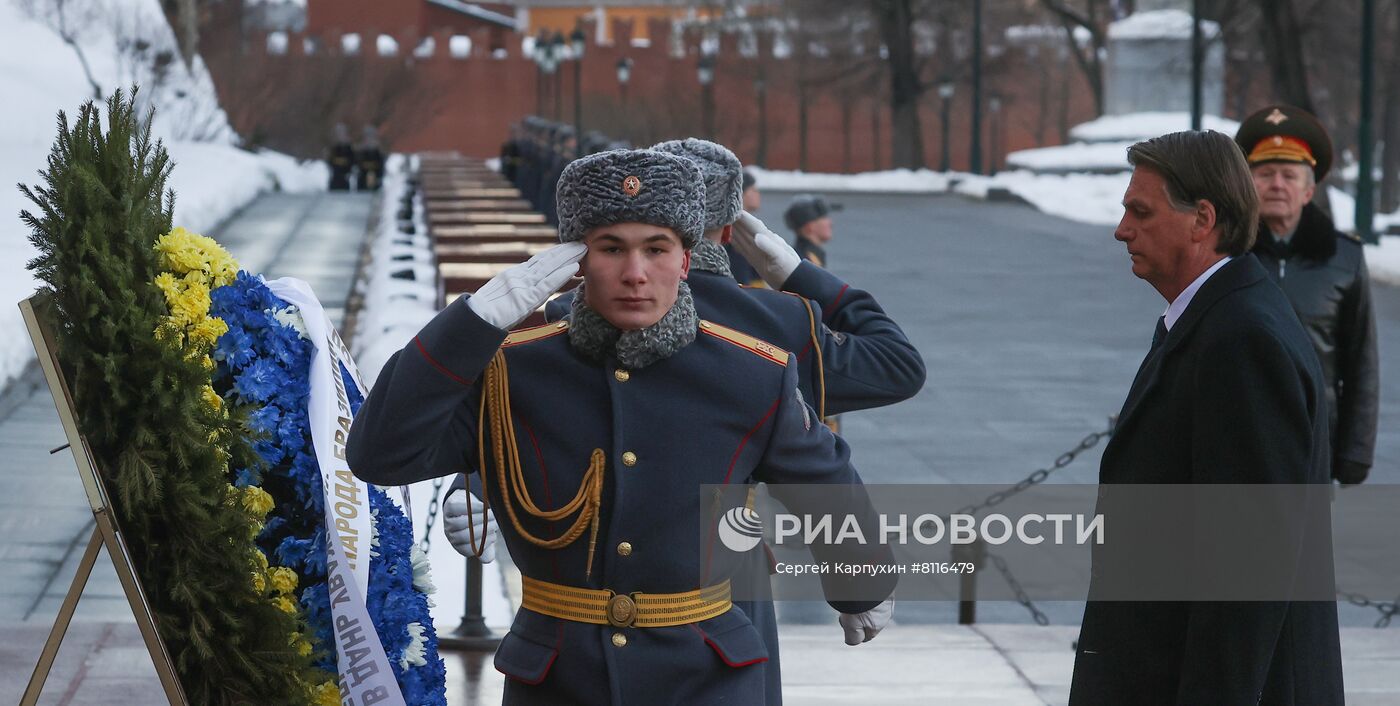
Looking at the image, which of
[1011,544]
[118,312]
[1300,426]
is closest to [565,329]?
[118,312]

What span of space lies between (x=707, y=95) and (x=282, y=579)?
55379 millimetres

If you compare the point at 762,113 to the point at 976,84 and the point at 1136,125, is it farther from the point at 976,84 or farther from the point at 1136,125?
the point at 1136,125

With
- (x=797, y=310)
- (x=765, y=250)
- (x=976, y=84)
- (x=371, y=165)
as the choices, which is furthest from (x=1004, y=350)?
(x=976, y=84)

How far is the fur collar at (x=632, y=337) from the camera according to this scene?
289cm

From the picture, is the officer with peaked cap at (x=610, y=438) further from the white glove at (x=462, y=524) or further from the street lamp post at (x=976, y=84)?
the street lamp post at (x=976, y=84)

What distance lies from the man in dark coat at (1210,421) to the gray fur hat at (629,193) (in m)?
0.79

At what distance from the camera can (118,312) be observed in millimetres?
3430

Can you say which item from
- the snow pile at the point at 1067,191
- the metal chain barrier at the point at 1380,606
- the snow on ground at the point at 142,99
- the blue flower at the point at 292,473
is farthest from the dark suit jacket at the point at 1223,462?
the snow pile at the point at 1067,191

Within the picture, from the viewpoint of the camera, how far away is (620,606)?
2.91 metres

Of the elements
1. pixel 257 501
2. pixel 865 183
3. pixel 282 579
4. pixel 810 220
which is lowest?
pixel 865 183

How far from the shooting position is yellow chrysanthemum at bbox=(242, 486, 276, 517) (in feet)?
12.0

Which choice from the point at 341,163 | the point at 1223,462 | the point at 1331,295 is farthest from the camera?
the point at 341,163

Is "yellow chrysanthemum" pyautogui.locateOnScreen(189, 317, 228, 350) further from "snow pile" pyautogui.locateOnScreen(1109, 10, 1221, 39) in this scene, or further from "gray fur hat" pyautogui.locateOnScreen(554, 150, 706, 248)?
"snow pile" pyautogui.locateOnScreen(1109, 10, 1221, 39)

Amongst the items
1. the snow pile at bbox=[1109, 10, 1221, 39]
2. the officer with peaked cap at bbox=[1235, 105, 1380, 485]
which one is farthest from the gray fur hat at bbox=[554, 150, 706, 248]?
the snow pile at bbox=[1109, 10, 1221, 39]
